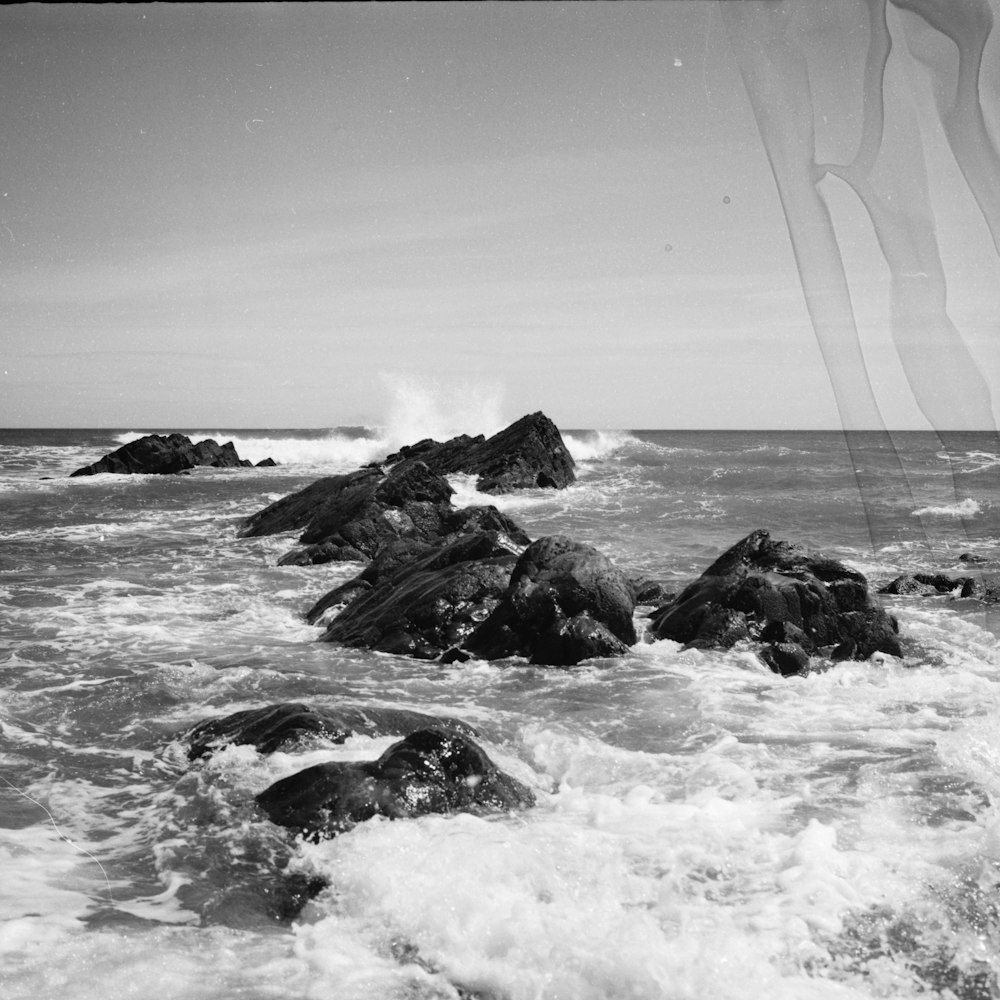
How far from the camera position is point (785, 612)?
10.2 m

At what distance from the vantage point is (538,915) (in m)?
4.24

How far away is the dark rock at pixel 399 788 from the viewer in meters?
5.13

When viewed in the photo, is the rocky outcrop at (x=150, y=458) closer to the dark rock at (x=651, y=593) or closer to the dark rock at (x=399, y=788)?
the dark rock at (x=651, y=593)

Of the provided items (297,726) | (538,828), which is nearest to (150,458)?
(297,726)

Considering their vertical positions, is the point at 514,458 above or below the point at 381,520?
above

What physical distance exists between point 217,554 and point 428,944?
45.3 ft

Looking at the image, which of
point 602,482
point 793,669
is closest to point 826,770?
point 793,669

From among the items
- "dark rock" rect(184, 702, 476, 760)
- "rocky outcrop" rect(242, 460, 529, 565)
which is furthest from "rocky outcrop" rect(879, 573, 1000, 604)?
"dark rock" rect(184, 702, 476, 760)

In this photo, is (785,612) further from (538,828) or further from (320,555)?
(320,555)

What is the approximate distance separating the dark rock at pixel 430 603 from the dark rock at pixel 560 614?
38 cm

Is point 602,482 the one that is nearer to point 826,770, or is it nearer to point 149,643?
point 149,643

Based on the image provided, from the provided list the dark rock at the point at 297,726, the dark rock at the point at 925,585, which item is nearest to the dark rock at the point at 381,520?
the dark rock at the point at 925,585

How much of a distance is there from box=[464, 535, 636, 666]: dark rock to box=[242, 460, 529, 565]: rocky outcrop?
439 cm

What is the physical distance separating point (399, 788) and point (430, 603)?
16.9 ft
